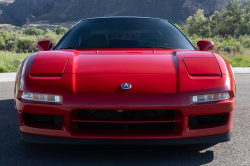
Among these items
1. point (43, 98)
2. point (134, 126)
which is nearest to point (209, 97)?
point (134, 126)

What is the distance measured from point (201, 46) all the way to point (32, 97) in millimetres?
2172

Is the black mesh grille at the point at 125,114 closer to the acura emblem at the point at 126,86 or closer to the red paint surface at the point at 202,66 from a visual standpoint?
the acura emblem at the point at 126,86

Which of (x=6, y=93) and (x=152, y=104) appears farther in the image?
(x=6, y=93)

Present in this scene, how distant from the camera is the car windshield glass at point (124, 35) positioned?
3.47 m

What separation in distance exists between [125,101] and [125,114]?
147 millimetres

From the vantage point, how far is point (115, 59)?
2756 millimetres

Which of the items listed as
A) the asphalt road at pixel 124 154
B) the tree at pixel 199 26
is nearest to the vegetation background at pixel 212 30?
the tree at pixel 199 26

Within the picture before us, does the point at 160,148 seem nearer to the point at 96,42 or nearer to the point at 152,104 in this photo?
the point at 152,104

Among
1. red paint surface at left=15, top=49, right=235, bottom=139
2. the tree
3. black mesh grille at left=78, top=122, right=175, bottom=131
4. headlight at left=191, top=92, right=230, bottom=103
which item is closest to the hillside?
the tree

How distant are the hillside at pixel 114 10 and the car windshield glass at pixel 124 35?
56.7 metres

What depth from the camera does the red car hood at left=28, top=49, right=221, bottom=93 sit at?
7.87 ft

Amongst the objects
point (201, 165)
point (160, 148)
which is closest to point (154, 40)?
point (160, 148)

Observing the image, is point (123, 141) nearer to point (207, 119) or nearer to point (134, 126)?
point (134, 126)

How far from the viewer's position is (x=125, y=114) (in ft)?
7.89
